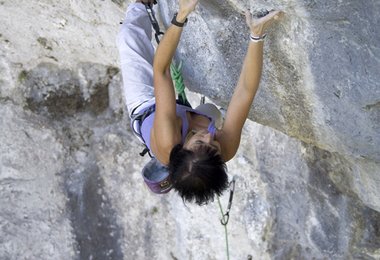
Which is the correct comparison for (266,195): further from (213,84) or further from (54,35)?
(54,35)

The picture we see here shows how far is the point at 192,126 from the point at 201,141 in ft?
0.61

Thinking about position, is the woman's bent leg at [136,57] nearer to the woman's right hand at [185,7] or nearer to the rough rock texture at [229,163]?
the rough rock texture at [229,163]

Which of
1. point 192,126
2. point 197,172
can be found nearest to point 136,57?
point 192,126

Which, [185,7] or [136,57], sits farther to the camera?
[136,57]

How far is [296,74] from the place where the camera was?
95.3 inches

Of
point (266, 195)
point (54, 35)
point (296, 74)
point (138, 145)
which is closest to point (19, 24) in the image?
point (54, 35)

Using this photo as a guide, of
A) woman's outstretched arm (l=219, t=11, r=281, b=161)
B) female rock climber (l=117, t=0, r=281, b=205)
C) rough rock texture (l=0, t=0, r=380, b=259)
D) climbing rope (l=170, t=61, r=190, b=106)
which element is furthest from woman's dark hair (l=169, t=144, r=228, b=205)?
rough rock texture (l=0, t=0, r=380, b=259)

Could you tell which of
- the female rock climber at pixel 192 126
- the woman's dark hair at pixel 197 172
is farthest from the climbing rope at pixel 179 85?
the woman's dark hair at pixel 197 172

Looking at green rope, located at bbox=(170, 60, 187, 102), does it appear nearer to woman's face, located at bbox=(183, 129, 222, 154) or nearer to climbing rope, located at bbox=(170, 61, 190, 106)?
climbing rope, located at bbox=(170, 61, 190, 106)

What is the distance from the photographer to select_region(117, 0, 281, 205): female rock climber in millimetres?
2066

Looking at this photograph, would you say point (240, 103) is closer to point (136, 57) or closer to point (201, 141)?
point (201, 141)

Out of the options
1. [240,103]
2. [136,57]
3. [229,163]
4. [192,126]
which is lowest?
[229,163]

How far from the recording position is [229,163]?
12.7 feet

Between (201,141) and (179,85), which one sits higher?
(201,141)
